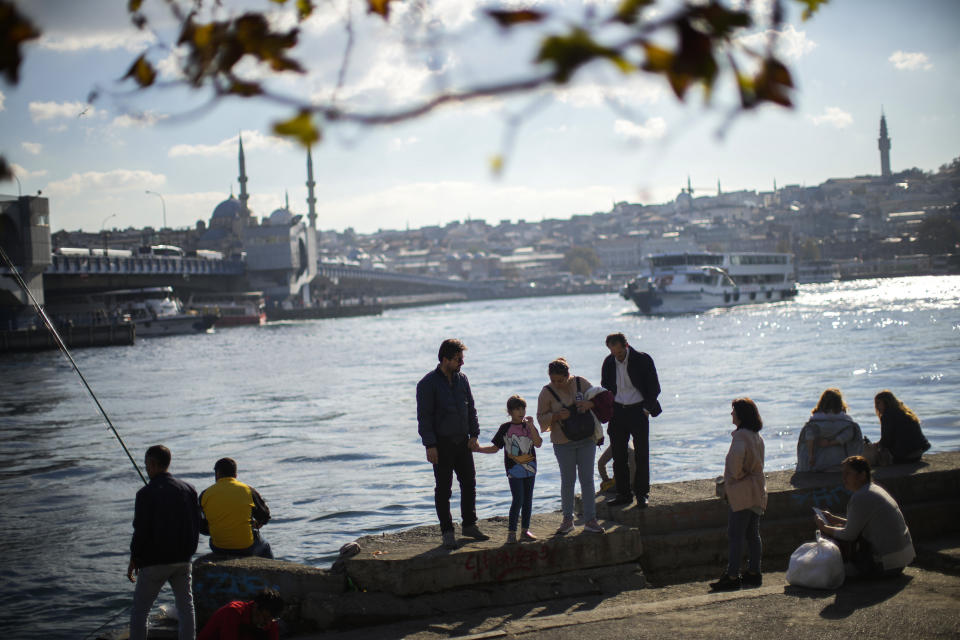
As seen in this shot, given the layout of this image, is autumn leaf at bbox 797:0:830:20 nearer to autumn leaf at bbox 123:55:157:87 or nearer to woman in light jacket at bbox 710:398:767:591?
autumn leaf at bbox 123:55:157:87

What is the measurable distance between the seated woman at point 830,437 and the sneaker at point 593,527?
1469 millimetres

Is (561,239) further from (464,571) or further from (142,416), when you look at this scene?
(464,571)

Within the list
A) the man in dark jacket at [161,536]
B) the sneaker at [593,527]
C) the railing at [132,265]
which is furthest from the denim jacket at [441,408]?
the railing at [132,265]

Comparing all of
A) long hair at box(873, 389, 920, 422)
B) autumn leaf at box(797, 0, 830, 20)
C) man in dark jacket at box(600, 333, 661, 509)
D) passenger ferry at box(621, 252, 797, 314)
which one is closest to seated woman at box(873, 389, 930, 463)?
long hair at box(873, 389, 920, 422)

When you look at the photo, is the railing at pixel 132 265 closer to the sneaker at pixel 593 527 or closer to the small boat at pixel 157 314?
the small boat at pixel 157 314

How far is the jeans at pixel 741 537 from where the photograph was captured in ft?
15.7

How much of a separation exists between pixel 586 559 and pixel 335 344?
36.4 meters

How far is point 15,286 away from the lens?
4119 centimetres

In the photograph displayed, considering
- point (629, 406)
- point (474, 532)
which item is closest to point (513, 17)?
point (474, 532)

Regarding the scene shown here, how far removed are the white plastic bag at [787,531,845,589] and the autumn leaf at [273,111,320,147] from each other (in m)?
3.54

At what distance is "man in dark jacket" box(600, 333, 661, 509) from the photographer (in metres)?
5.58

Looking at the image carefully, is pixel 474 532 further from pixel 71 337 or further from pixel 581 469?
pixel 71 337

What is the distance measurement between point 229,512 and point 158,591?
0.73 metres

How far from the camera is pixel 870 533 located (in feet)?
14.7
